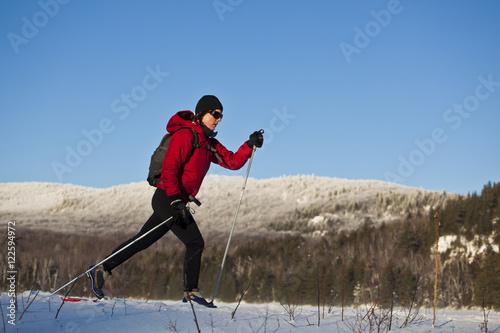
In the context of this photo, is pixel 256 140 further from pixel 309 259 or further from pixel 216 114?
pixel 309 259

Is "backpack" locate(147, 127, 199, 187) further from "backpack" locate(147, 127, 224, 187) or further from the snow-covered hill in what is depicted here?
the snow-covered hill

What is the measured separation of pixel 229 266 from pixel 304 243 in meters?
25.0

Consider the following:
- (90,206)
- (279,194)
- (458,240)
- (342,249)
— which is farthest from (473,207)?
(90,206)

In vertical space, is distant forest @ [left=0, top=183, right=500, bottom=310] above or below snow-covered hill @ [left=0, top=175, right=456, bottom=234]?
below

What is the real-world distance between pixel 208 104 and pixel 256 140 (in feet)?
2.48

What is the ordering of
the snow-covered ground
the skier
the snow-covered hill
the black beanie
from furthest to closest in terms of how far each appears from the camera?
the snow-covered hill, the black beanie, the skier, the snow-covered ground

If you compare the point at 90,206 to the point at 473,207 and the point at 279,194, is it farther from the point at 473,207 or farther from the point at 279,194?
the point at 473,207

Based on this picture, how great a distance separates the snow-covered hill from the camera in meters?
87.5

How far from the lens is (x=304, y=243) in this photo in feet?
316

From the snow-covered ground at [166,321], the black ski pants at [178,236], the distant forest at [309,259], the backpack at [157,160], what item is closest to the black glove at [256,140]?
the backpack at [157,160]

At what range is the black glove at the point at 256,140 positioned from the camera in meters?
5.99

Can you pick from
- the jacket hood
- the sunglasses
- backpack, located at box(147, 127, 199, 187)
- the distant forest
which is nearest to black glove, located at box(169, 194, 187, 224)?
backpack, located at box(147, 127, 199, 187)

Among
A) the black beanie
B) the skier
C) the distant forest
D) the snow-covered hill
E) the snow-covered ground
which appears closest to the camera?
the snow-covered ground

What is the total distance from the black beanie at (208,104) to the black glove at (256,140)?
1.85ft
